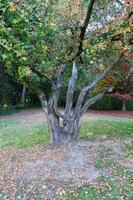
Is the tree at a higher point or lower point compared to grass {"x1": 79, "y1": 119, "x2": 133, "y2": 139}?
higher

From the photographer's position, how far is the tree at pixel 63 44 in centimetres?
660

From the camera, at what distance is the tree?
660 cm

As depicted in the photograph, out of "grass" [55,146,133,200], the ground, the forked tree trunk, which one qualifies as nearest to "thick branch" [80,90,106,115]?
the forked tree trunk

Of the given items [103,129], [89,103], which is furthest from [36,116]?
[89,103]

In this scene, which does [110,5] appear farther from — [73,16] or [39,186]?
[39,186]

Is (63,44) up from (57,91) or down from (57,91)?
up

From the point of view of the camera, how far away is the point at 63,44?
8.52 m

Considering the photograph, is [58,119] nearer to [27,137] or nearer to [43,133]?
[27,137]

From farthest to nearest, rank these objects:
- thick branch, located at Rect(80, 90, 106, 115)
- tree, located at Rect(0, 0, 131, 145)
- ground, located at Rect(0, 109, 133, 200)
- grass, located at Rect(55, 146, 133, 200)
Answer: thick branch, located at Rect(80, 90, 106, 115) < tree, located at Rect(0, 0, 131, 145) < ground, located at Rect(0, 109, 133, 200) < grass, located at Rect(55, 146, 133, 200)

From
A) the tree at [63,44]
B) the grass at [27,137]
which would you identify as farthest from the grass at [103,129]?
the tree at [63,44]

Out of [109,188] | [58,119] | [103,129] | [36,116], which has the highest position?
[58,119]

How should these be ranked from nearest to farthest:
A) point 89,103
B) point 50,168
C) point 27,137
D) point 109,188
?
point 109,188, point 50,168, point 89,103, point 27,137

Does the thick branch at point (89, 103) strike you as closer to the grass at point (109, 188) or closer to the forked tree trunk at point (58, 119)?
the forked tree trunk at point (58, 119)

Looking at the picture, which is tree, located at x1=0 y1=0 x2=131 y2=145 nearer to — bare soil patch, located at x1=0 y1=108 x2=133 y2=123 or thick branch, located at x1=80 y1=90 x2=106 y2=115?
thick branch, located at x1=80 y1=90 x2=106 y2=115
